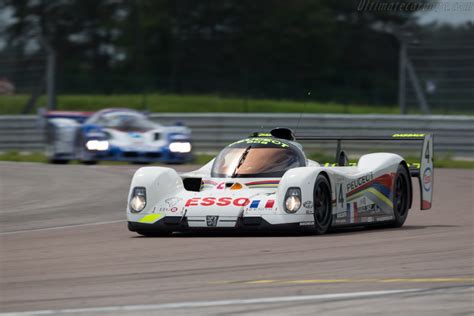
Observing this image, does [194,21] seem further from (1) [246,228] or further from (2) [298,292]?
(2) [298,292]

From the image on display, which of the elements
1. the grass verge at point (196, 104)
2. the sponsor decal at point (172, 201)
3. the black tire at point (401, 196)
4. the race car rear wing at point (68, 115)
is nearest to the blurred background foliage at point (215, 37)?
the grass verge at point (196, 104)

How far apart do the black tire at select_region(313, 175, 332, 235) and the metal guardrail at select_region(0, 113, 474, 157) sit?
13.0 m

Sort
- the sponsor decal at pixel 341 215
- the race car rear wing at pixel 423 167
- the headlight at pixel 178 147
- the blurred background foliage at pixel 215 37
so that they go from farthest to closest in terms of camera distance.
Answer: the blurred background foliage at pixel 215 37 → the headlight at pixel 178 147 → the race car rear wing at pixel 423 167 → the sponsor decal at pixel 341 215

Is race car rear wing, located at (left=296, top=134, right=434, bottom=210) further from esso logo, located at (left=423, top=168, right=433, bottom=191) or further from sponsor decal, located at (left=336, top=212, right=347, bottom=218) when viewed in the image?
sponsor decal, located at (left=336, top=212, right=347, bottom=218)

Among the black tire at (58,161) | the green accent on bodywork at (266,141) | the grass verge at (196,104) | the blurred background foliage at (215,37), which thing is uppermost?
the blurred background foliage at (215,37)

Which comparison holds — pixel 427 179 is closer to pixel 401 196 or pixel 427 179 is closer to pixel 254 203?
pixel 401 196

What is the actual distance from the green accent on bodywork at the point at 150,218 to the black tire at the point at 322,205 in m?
1.37

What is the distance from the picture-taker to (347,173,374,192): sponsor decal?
35.3 ft

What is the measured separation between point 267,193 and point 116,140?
1309 centimetres

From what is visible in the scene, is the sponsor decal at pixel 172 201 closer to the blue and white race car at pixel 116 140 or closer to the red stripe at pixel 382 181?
the red stripe at pixel 382 181

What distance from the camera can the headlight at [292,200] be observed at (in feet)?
32.2

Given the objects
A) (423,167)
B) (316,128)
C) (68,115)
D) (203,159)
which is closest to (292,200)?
(423,167)

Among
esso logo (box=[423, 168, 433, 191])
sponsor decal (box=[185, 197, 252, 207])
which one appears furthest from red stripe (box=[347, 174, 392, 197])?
sponsor decal (box=[185, 197, 252, 207])

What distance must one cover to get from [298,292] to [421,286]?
77 cm
